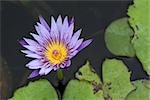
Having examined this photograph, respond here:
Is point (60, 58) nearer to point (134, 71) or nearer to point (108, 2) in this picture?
point (134, 71)

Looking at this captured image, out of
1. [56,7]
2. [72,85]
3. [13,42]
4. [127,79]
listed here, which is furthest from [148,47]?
[13,42]

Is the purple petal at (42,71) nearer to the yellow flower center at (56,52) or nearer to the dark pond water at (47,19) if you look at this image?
the yellow flower center at (56,52)

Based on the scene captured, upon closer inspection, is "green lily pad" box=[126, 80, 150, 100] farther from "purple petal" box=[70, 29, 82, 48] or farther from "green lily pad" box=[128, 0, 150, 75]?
"purple petal" box=[70, 29, 82, 48]

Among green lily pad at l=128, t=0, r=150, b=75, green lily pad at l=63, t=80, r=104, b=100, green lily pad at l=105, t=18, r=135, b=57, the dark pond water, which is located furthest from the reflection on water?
green lily pad at l=128, t=0, r=150, b=75

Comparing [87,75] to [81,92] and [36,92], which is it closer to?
[81,92]

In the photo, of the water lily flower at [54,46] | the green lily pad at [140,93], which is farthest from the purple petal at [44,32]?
the green lily pad at [140,93]
